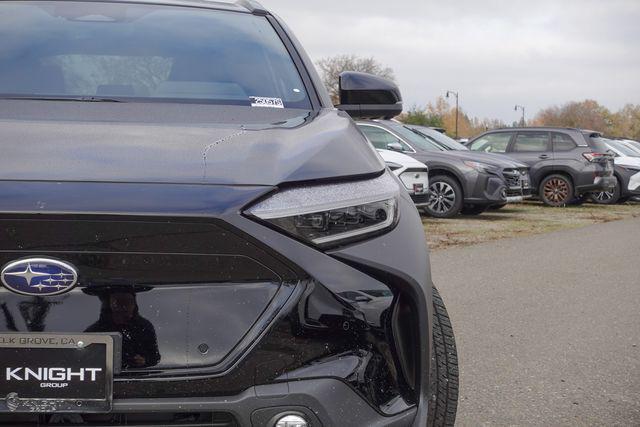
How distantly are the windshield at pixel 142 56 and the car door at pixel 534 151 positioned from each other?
1392 cm

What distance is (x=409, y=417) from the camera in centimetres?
179

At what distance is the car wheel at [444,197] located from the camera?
12686 millimetres

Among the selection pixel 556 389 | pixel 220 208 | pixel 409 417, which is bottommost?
pixel 556 389

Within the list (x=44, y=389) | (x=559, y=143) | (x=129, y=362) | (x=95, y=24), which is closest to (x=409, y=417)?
(x=129, y=362)

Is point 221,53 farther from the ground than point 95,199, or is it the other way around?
point 221,53

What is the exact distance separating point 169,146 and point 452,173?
11110mm

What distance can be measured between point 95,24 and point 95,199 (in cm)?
159

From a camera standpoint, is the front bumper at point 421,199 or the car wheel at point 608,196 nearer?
the front bumper at point 421,199

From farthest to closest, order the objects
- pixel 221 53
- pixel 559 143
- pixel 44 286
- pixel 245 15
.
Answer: pixel 559 143 → pixel 245 15 → pixel 221 53 → pixel 44 286

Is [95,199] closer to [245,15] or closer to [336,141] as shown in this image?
[336,141]

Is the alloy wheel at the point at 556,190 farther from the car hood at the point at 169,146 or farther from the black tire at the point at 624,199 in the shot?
the car hood at the point at 169,146

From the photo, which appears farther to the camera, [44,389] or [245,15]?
[245,15]

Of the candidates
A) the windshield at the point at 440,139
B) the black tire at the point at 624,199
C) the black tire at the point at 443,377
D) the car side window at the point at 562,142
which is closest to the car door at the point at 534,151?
the car side window at the point at 562,142

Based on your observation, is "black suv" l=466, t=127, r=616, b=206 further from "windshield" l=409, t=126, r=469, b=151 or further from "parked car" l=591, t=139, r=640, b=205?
"windshield" l=409, t=126, r=469, b=151
